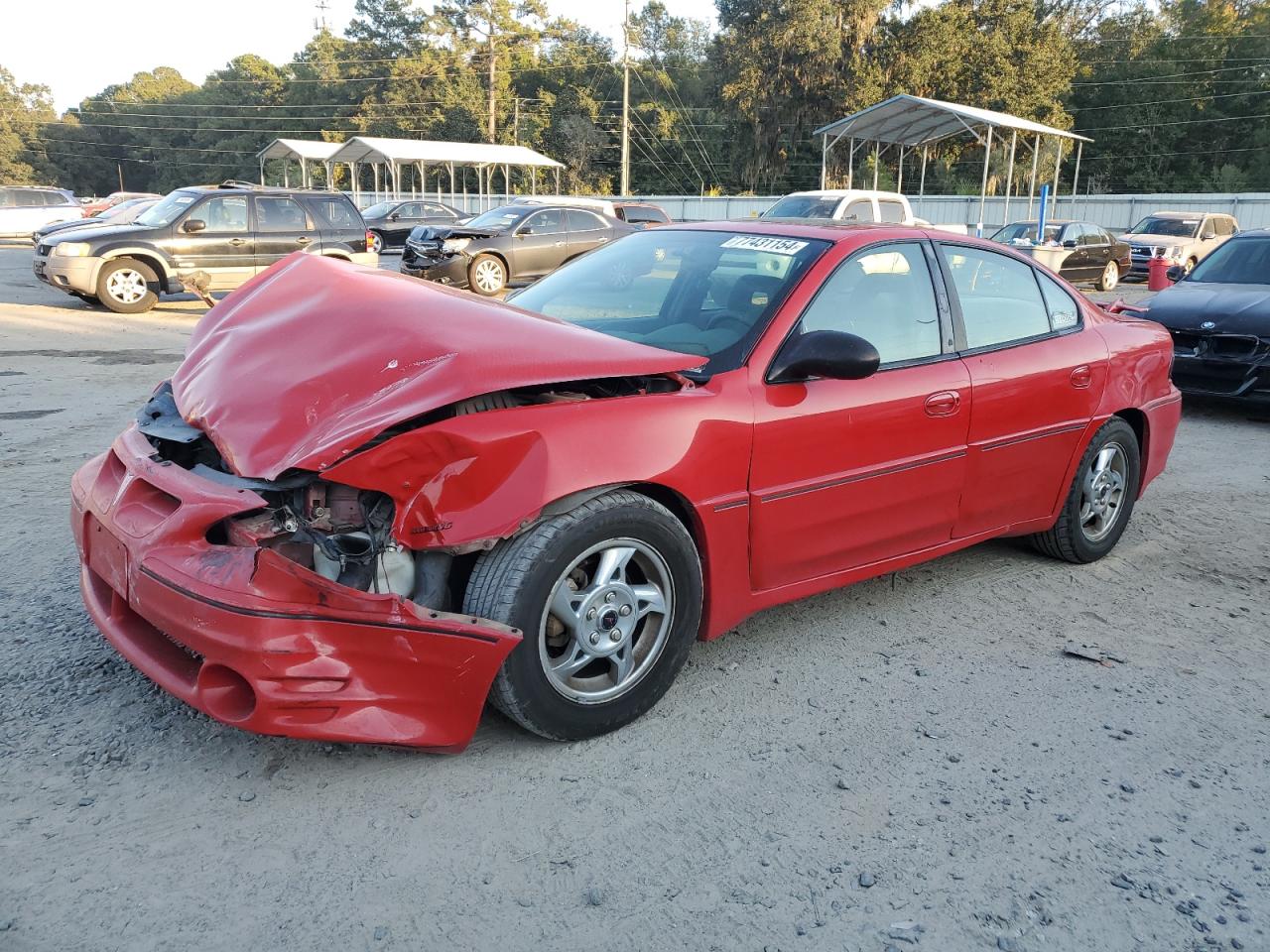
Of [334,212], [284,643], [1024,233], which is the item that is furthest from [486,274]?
[284,643]

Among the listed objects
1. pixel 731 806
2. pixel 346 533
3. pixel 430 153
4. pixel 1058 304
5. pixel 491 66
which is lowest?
pixel 731 806

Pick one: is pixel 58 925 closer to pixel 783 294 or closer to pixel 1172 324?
pixel 783 294

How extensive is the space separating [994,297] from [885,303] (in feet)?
2.51

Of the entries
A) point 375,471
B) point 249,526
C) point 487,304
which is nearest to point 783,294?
point 487,304

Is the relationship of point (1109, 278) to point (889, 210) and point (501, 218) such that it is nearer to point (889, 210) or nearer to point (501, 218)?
point (889, 210)

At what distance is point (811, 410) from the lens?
354cm

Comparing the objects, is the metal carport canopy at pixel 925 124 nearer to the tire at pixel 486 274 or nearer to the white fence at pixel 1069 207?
the white fence at pixel 1069 207

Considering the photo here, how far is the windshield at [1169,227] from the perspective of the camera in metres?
24.0

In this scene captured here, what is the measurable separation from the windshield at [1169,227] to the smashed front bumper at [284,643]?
84.7 ft

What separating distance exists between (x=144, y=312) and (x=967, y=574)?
42.2 ft

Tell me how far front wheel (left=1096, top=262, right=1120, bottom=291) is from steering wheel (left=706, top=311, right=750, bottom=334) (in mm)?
20725

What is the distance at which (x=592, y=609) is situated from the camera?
9.96 feet

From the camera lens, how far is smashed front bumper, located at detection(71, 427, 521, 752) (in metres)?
2.58

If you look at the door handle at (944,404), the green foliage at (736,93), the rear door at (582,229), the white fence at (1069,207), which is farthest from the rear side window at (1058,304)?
the green foliage at (736,93)
